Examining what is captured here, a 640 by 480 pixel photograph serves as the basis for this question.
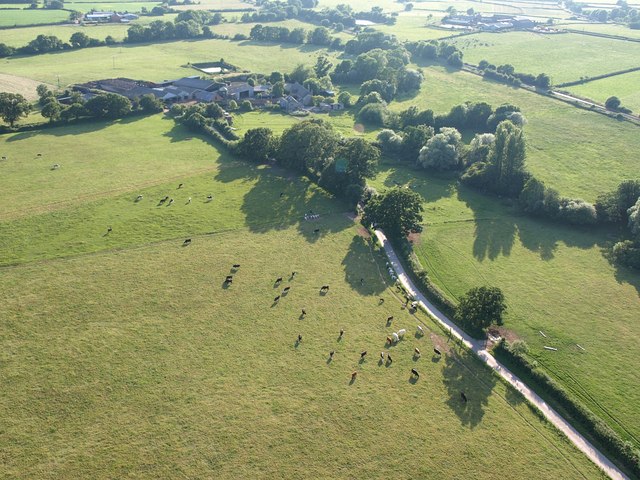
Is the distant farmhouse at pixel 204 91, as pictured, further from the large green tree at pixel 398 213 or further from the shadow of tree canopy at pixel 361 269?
the shadow of tree canopy at pixel 361 269

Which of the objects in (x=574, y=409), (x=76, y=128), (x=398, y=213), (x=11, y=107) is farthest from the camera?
(x=76, y=128)

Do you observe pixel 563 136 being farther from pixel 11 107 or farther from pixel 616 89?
pixel 11 107

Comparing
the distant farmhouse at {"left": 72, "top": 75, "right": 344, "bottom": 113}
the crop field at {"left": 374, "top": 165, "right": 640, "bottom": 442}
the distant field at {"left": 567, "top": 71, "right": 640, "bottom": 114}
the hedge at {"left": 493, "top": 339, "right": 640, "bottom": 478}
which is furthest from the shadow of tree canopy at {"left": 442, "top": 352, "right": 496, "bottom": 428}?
the distant field at {"left": 567, "top": 71, "right": 640, "bottom": 114}

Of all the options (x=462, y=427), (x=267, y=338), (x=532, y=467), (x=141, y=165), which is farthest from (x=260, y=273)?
(x=141, y=165)

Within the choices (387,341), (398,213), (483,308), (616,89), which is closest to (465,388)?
(387,341)

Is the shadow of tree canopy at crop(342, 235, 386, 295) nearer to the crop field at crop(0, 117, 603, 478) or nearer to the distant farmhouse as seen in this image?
the crop field at crop(0, 117, 603, 478)

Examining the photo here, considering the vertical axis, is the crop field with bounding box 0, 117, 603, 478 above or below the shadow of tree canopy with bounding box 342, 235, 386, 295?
below
